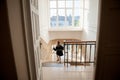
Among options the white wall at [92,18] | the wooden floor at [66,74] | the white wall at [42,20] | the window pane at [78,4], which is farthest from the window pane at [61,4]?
the wooden floor at [66,74]

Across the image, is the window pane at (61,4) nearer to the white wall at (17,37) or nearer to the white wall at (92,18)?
the white wall at (92,18)

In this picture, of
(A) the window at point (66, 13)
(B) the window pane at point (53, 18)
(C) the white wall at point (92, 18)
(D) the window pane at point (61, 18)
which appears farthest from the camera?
(D) the window pane at point (61, 18)

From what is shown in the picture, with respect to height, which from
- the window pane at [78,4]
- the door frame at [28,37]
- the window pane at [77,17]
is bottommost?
the door frame at [28,37]

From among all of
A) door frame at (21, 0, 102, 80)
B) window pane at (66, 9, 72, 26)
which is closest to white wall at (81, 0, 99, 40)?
window pane at (66, 9, 72, 26)

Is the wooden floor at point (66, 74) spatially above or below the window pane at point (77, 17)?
below

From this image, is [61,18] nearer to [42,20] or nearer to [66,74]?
[42,20]

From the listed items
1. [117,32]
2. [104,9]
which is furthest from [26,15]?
[117,32]

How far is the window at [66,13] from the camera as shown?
324 inches

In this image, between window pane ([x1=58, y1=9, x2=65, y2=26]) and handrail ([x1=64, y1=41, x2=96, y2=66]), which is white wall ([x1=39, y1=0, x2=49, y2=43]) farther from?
window pane ([x1=58, y1=9, x2=65, y2=26])

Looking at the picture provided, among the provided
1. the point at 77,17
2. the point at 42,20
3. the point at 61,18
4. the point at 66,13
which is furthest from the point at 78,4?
the point at 42,20

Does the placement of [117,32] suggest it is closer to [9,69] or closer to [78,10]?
[9,69]

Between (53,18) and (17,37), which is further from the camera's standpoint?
(53,18)

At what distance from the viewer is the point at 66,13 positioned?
849 cm

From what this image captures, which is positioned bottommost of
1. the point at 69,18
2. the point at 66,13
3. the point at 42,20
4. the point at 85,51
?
the point at 85,51
